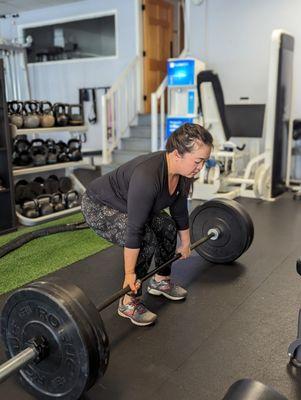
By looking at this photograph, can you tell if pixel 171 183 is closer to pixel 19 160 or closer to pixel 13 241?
pixel 13 241

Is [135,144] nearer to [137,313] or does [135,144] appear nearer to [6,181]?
[6,181]

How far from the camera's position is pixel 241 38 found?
227 inches

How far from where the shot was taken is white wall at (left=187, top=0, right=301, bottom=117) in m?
5.41

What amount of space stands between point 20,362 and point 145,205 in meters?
0.80

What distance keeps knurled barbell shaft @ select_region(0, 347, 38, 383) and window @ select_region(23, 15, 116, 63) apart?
6.55 meters

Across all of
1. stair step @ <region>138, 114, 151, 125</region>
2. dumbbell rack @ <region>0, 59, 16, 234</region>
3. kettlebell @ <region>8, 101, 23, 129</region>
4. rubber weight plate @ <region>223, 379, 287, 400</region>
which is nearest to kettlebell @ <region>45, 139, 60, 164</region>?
kettlebell @ <region>8, 101, 23, 129</region>

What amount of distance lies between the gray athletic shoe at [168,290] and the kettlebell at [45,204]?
202cm

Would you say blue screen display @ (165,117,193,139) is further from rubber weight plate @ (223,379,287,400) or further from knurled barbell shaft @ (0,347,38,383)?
rubber weight plate @ (223,379,287,400)

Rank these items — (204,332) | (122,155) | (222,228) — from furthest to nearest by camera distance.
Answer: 1. (122,155)
2. (222,228)
3. (204,332)

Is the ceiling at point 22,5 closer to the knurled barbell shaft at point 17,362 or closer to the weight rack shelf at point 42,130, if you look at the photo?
the weight rack shelf at point 42,130

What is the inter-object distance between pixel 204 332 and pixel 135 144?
4.76 m

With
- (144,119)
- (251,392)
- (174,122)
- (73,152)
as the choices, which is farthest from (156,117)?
(251,392)

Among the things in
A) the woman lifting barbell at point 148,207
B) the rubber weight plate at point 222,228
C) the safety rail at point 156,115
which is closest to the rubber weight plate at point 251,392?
the woman lifting barbell at point 148,207

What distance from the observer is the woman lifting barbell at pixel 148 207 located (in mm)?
1778
